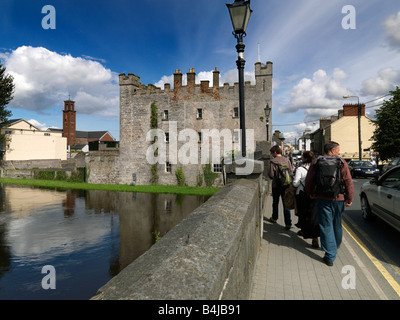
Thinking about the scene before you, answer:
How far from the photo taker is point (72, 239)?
11.9 meters

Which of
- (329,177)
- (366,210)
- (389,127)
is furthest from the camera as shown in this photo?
(389,127)

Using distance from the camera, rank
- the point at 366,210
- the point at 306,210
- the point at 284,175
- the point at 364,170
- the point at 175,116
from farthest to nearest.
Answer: the point at 175,116 < the point at 364,170 < the point at 366,210 < the point at 284,175 < the point at 306,210

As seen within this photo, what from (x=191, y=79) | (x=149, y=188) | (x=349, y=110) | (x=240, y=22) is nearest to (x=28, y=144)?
(x=149, y=188)

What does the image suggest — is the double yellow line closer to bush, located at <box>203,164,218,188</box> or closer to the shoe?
the shoe

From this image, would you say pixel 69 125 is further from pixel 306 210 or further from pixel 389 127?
pixel 306 210

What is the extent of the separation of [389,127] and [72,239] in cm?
3097

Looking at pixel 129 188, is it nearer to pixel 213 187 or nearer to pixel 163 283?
pixel 213 187

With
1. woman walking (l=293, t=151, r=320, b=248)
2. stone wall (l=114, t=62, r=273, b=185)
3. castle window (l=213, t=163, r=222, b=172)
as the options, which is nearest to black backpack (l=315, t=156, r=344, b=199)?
woman walking (l=293, t=151, r=320, b=248)

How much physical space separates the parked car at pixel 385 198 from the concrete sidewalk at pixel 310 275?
3.89ft

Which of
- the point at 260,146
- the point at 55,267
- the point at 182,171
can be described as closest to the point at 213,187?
the point at 182,171

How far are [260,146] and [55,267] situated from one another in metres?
10.1

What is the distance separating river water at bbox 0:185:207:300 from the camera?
7.69 meters
